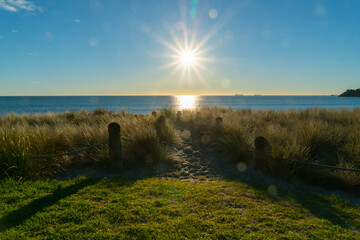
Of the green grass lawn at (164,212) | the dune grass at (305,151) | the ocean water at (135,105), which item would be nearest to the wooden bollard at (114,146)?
the green grass lawn at (164,212)

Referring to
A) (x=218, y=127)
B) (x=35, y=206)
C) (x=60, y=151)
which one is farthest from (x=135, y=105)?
(x=35, y=206)

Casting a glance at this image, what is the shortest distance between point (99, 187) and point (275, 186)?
383 cm

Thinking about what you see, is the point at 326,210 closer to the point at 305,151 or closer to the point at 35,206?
the point at 305,151

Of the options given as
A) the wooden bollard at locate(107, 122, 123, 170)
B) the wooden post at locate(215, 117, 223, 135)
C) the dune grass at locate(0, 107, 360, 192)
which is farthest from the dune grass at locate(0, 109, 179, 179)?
the wooden post at locate(215, 117, 223, 135)

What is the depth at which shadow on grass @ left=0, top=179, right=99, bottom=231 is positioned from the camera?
2.88m

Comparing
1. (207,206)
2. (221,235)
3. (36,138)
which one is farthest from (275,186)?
(36,138)

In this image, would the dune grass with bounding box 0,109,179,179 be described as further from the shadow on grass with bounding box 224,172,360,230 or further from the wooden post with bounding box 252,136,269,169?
the shadow on grass with bounding box 224,172,360,230

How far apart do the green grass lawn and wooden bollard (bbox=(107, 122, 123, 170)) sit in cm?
78

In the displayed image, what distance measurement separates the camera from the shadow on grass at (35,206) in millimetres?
2877

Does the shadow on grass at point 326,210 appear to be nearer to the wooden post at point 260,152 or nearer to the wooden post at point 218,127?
the wooden post at point 260,152

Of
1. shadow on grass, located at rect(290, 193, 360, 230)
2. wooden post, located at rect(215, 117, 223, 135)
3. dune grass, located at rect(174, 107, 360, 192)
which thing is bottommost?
shadow on grass, located at rect(290, 193, 360, 230)

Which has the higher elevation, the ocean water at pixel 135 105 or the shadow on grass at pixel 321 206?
the ocean water at pixel 135 105

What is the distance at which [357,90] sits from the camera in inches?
5399

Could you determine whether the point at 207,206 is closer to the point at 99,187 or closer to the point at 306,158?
the point at 99,187
